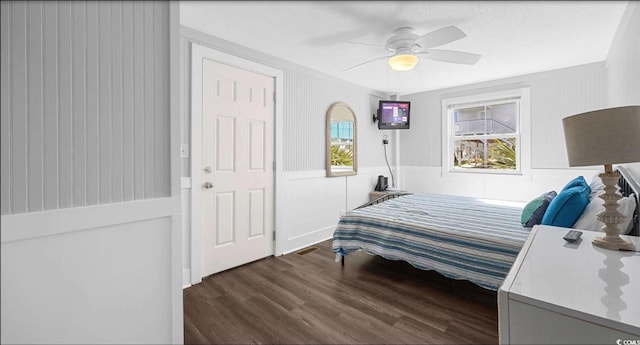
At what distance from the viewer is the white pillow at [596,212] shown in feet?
5.18

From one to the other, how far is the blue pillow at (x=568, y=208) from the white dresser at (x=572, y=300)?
790 mm

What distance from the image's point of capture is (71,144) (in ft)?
3.10

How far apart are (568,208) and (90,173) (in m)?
2.64

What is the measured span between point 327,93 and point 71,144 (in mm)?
3186

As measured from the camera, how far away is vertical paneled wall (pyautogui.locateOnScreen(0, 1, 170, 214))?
0.85 meters

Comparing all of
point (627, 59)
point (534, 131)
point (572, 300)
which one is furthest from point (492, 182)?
point (572, 300)

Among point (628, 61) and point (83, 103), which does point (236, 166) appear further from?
point (628, 61)

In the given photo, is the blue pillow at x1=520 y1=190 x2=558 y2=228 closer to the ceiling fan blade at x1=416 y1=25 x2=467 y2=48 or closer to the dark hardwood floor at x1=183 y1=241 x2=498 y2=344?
the dark hardwood floor at x1=183 y1=241 x2=498 y2=344

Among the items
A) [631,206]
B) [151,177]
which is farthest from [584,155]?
[151,177]

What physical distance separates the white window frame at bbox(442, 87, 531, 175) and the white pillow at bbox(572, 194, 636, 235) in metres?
2.18

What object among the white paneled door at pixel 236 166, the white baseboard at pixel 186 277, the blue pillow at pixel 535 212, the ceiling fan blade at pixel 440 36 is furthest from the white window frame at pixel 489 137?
the white baseboard at pixel 186 277

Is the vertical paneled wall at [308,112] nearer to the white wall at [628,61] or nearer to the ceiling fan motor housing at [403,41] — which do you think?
the ceiling fan motor housing at [403,41]

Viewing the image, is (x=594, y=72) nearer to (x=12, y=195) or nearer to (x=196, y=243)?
(x=196, y=243)

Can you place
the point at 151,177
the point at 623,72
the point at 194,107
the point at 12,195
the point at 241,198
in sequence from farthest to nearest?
1. the point at 241,198
2. the point at 194,107
3. the point at 623,72
4. the point at 151,177
5. the point at 12,195
